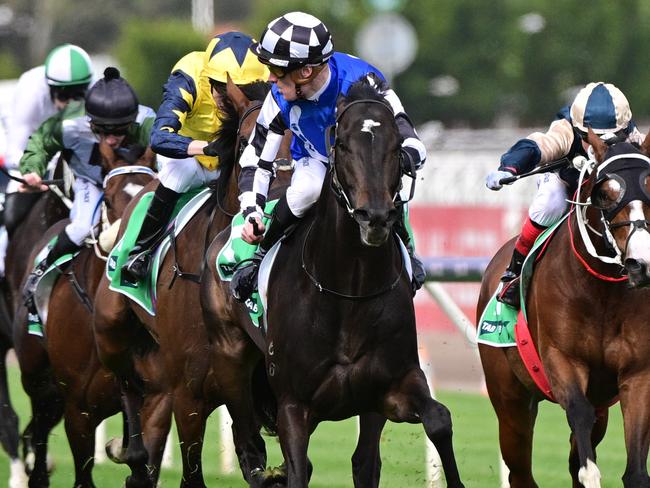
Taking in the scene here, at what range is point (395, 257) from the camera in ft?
21.3

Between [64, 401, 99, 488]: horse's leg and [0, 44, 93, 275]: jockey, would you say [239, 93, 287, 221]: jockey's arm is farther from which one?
[0, 44, 93, 275]: jockey

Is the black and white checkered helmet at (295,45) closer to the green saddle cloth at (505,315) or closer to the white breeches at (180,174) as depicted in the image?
the green saddle cloth at (505,315)

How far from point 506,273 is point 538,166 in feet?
2.30

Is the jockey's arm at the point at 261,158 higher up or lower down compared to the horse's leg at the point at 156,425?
higher up

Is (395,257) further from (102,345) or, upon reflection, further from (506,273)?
(102,345)

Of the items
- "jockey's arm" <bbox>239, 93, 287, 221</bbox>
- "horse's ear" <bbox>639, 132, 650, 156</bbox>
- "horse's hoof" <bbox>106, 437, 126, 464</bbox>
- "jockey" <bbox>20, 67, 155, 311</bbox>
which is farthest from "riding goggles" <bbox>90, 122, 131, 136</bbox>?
"horse's ear" <bbox>639, 132, 650, 156</bbox>

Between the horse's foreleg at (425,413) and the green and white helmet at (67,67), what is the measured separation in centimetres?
479

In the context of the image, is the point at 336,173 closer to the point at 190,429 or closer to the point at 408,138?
the point at 408,138

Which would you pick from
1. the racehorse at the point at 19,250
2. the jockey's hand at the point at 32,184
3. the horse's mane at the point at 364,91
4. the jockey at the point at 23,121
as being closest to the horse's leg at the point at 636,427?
the horse's mane at the point at 364,91

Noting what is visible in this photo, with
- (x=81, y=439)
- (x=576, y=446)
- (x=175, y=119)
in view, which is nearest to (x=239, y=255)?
(x=175, y=119)

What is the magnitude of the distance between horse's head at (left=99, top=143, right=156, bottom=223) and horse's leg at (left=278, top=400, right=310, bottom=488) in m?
3.04

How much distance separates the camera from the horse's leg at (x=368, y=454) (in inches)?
274

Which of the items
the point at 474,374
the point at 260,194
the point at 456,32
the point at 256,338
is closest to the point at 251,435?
the point at 256,338

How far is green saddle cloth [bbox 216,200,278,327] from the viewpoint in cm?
699
